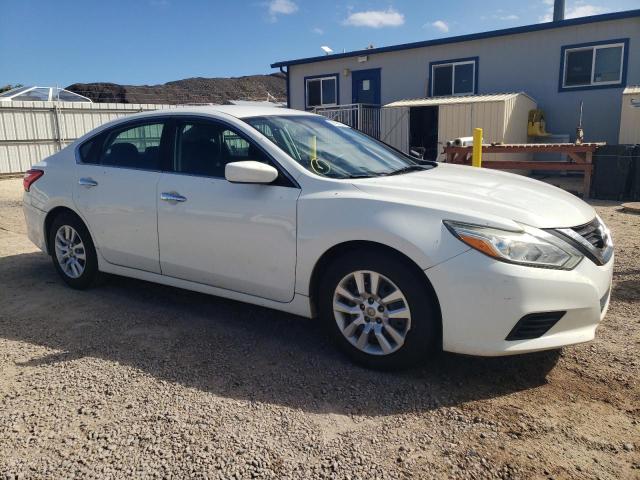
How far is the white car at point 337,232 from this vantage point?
285 centimetres

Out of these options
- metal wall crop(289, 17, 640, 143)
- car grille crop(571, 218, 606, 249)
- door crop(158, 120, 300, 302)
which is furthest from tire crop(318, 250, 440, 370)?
metal wall crop(289, 17, 640, 143)

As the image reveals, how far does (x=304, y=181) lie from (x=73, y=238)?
8.18ft

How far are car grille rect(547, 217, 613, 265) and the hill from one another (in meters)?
37.4

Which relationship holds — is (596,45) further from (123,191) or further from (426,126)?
(123,191)

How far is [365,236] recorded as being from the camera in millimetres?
3080

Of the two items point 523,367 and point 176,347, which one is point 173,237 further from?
point 523,367

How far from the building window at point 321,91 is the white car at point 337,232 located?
49.3ft

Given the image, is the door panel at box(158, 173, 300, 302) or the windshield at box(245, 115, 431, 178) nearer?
the door panel at box(158, 173, 300, 302)

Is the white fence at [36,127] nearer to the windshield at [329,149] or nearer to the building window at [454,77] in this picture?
the building window at [454,77]

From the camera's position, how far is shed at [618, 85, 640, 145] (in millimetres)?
12062

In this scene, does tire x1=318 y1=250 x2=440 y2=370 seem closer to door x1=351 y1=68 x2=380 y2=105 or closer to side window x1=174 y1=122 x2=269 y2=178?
side window x1=174 y1=122 x2=269 y2=178

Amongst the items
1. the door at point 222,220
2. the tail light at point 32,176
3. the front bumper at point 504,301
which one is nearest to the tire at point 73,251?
the tail light at point 32,176

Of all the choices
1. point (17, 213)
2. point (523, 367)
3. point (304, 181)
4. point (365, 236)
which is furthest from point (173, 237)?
point (17, 213)

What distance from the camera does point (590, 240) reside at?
3119 millimetres
